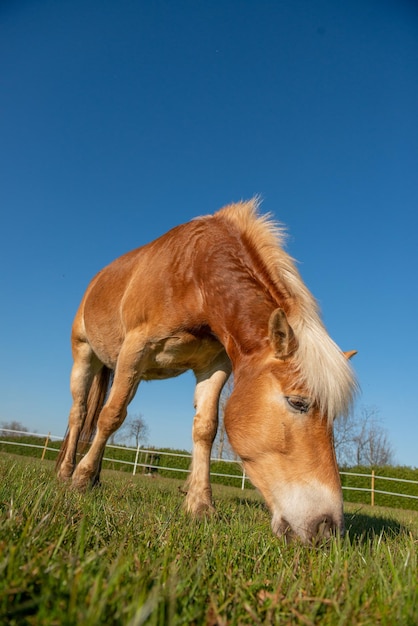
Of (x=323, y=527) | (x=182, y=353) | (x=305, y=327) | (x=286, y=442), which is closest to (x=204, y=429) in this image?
(x=182, y=353)

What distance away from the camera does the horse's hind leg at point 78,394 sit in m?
6.09

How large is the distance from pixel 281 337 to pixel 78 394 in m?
4.35

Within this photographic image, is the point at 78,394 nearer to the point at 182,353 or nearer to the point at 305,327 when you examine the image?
the point at 182,353

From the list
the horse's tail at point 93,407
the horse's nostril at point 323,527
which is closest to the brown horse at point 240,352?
the horse's nostril at point 323,527

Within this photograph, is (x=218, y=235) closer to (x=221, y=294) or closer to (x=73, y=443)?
(x=221, y=294)

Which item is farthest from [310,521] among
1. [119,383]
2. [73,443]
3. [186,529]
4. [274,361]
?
[73,443]

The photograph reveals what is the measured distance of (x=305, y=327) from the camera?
304cm

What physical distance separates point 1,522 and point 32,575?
0.48 m

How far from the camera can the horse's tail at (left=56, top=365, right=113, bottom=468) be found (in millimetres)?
6297

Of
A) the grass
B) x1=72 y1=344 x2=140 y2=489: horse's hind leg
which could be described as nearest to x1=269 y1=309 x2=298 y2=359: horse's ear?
the grass

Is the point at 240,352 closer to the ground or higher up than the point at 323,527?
higher up

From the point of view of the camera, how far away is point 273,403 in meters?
2.87

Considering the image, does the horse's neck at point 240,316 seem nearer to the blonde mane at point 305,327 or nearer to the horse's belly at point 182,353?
the blonde mane at point 305,327

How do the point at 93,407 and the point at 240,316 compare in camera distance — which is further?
the point at 93,407
